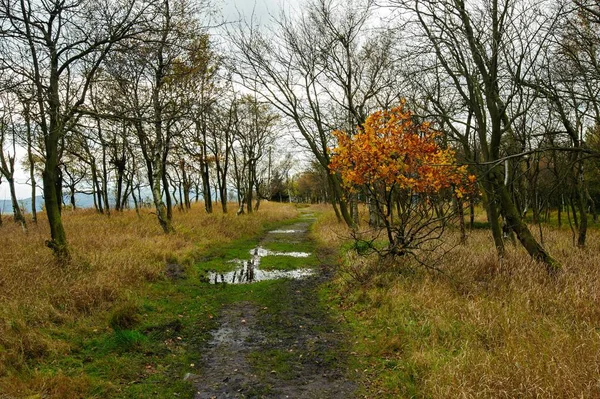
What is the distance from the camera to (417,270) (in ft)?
28.3

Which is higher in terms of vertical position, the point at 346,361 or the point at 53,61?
the point at 53,61

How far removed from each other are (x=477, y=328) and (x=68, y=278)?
7.22 meters

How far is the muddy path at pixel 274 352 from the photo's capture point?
4441 mm

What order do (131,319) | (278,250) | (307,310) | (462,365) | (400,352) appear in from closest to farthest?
(462,365) → (400,352) → (131,319) → (307,310) → (278,250)

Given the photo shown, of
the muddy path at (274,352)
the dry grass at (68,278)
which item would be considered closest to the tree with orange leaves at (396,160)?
the muddy path at (274,352)

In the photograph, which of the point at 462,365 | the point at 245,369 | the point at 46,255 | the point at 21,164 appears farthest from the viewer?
the point at 21,164

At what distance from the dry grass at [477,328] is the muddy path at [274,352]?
47 cm

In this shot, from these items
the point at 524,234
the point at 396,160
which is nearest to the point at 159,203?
the point at 396,160

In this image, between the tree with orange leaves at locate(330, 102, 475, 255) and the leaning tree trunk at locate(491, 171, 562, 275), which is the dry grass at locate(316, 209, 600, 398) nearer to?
the leaning tree trunk at locate(491, 171, 562, 275)

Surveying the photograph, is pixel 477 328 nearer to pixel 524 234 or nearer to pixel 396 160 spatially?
pixel 524 234

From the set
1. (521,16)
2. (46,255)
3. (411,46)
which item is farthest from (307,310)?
(521,16)

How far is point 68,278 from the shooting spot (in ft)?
23.7

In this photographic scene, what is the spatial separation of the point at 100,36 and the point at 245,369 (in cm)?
708

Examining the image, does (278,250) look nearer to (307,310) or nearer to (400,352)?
(307,310)
